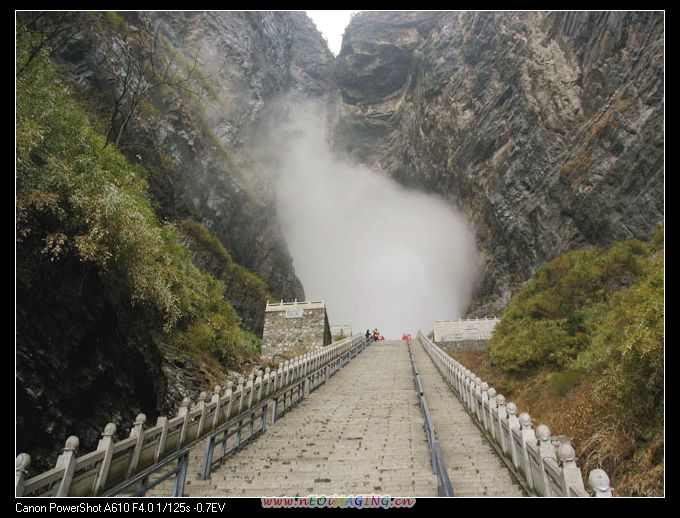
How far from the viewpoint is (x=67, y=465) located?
426 cm

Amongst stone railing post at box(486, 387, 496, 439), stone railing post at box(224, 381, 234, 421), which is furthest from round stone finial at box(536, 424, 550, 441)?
stone railing post at box(224, 381, 234, 421)

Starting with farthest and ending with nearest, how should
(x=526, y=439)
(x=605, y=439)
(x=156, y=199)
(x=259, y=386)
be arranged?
(x=156, y=199) < (x=259, y=386) < (x=605, y=439) < (x=526, y=439)

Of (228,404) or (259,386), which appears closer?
(228,404)

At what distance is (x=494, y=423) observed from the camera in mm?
7812

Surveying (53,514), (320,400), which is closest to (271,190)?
(320,400)

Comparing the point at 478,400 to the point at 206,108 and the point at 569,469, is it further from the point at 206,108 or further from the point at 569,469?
the point at 206,108

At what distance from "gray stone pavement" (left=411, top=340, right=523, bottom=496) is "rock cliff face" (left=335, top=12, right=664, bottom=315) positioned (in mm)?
23145

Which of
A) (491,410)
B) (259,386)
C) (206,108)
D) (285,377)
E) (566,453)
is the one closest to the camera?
(566,453)

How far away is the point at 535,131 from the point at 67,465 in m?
47.9

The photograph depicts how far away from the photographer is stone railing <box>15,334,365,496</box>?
13.8ft

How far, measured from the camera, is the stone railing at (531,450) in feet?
13.7

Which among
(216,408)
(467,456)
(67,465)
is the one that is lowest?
(467,456)

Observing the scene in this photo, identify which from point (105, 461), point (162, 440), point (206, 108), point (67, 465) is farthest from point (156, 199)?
point (67, 465)
